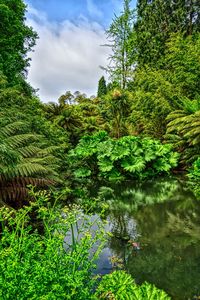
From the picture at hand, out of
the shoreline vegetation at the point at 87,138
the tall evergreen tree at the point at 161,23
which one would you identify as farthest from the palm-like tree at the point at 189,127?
the tall evergreen tree at the point at 161,23

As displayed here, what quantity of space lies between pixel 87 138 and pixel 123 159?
1816mm

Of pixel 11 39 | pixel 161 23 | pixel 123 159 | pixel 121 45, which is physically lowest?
pixel 123 159

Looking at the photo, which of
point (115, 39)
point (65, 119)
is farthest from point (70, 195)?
point (115, 39)

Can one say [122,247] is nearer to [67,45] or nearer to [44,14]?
[44,14]

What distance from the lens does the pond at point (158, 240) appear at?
2.41 meters

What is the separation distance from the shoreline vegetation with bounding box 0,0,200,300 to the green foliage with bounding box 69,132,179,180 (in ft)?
0.10

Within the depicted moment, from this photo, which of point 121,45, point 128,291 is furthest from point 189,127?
point 121,45

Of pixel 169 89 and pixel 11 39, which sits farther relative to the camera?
pixel 169 89

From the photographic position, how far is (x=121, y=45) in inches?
758

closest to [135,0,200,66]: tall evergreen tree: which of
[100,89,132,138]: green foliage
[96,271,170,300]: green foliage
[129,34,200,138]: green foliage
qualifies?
[129,34,200,138]: green foliage

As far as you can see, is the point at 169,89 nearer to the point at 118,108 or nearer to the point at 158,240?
the point at 118,108

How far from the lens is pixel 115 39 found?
1936 cm

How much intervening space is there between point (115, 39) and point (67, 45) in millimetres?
12640

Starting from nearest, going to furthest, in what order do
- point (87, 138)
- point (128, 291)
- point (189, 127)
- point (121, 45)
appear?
point (128, 291), point (189, 127), point (87, 138), point (121, 45)
